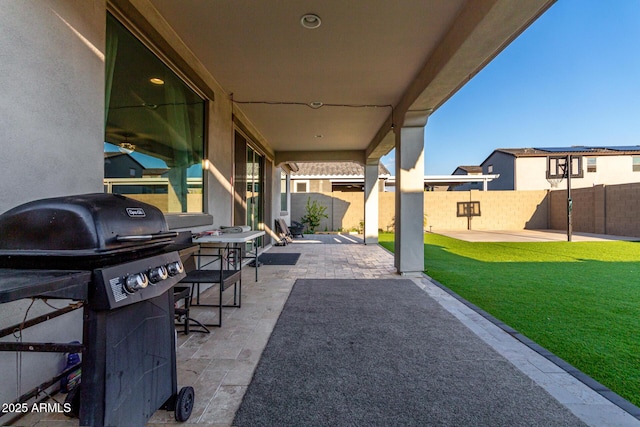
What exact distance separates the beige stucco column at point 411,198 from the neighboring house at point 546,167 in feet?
47.7

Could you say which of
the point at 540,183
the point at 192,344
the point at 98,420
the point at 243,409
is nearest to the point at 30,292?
the point at 98,420

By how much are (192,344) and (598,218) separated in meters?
15.2

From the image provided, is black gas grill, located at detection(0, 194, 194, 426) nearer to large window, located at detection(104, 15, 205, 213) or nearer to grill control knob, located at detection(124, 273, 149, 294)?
grill control knob, located at detection(124, 273, 149, 294)

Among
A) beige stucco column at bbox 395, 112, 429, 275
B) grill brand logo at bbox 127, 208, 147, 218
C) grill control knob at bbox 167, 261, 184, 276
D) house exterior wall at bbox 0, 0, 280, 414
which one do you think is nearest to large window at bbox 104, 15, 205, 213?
house exterior wall at bbox 0, 0, 280, 414

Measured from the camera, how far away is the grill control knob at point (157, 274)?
1281 millimetres

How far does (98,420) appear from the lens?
109 cm

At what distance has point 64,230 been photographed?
1.12 metres

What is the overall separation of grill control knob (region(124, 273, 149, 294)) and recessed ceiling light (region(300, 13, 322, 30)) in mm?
2769

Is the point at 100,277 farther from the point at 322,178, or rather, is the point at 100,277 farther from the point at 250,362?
the point at 322,178

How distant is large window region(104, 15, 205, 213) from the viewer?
8.23 ft

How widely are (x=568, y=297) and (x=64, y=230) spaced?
4905 mm

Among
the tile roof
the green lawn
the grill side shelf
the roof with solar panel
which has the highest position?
the roof with solar panel

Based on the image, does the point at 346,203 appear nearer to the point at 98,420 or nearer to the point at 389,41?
the point at 389,41

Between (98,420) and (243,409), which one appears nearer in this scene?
(98,420)
